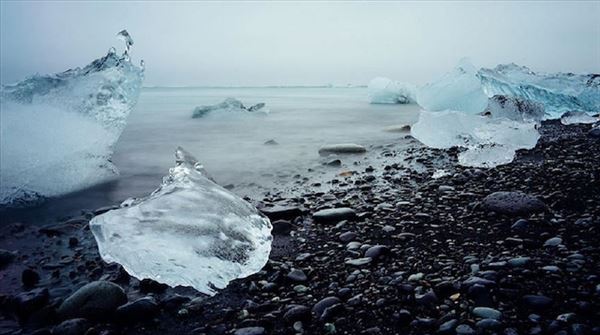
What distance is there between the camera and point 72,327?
184 centimetres

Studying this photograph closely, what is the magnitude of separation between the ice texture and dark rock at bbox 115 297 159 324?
9.28m

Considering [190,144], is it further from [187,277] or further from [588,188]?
[588,188]

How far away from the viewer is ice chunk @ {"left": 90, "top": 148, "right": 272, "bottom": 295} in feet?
6.91

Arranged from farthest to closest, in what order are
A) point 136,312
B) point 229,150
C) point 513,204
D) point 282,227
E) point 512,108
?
point 512,108
point 229,150
point 282,227
point 513,204
point 136,312

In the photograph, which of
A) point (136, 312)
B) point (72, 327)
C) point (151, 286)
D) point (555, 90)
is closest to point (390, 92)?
point (555, 90)

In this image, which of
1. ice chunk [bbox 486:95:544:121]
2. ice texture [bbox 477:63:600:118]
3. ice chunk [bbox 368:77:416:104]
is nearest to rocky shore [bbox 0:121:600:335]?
ice chunk [bbox 486:95:544:121]

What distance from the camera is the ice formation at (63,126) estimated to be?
421cm

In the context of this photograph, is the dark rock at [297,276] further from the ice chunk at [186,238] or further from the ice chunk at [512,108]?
the ice chunk at [512,108]

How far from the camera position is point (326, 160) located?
19.4 ft

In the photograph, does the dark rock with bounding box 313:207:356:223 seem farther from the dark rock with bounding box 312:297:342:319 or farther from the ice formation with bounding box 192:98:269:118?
the ice formation with bounding box 192:98:269:118

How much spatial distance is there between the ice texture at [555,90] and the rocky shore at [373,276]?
6.56m

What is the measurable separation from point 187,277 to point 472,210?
2.24m

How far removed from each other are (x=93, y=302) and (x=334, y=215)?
5.98 ft

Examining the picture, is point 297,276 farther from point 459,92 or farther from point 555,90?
point 555,90
